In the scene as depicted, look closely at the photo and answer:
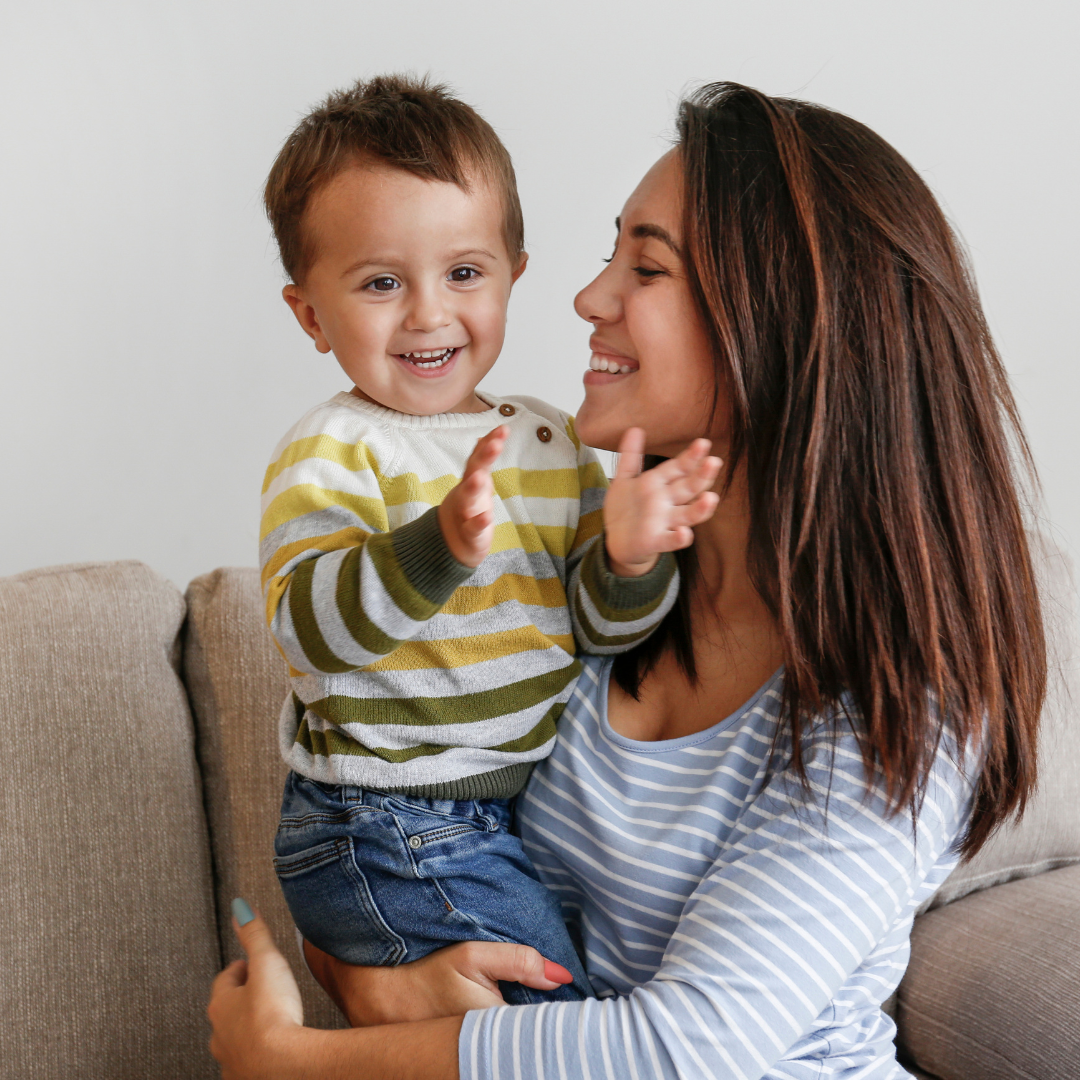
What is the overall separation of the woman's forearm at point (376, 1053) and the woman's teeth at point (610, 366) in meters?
0.67

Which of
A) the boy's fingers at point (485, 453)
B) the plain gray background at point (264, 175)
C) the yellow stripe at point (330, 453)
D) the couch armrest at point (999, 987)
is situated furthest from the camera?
the plain gray background at point (264, 175)

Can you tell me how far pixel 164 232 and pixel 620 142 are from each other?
37.5 inches

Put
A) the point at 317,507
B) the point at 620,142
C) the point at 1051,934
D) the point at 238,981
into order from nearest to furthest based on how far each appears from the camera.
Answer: the point at 317,507, the point at 238,981, the point at 1051,934, the point at 620,142

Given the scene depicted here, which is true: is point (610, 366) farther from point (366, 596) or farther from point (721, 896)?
point (721, 896)

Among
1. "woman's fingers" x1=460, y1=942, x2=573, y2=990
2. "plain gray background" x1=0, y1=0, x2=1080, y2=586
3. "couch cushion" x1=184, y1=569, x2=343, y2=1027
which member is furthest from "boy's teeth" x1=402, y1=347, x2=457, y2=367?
"plain gray background" x1=0, y1=0, x2=1080, y2=586

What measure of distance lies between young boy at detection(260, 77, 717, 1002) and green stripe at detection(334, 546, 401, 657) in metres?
0.05

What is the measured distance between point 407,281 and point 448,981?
0.71 m

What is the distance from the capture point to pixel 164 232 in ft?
6.67

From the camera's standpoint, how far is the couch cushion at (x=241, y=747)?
66.0 inches

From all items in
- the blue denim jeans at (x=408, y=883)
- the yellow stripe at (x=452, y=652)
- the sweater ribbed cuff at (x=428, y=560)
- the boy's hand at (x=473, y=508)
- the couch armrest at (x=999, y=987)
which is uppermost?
the boy's hand at (x=473, y=508)

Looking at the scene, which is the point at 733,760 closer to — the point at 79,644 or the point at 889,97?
the point at 79,644

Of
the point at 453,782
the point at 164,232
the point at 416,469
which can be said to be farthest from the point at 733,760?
the point at 164,232

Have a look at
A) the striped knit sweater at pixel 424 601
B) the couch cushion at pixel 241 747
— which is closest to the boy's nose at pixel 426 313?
the striped knit sweater at pixel 424 601

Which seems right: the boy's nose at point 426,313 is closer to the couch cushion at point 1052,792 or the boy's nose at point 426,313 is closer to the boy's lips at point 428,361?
the boy's lips at point 428,361
